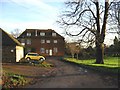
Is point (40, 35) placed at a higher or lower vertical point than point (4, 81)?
higher

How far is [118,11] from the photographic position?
27.6 metres

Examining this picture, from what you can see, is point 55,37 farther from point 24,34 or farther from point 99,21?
point 99,21

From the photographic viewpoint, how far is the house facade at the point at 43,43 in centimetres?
8256

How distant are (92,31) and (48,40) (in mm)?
49728

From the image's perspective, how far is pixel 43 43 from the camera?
3305 inches

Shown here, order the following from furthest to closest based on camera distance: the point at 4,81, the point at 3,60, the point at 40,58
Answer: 1. the point at 40,58
2. the point at 3,60
3. the point at 4,81

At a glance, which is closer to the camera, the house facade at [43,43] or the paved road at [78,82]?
the paved road at [78,82]

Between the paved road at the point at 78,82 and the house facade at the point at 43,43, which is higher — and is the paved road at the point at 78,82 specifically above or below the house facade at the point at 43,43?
below

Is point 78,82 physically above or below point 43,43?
below

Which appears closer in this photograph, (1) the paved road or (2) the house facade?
(1) the paved road

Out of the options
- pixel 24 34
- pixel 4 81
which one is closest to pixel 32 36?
pixel 24 34

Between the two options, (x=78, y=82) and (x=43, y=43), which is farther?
(x=43, y=43)

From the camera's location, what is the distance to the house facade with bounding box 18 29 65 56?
82.6m

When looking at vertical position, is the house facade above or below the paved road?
above
